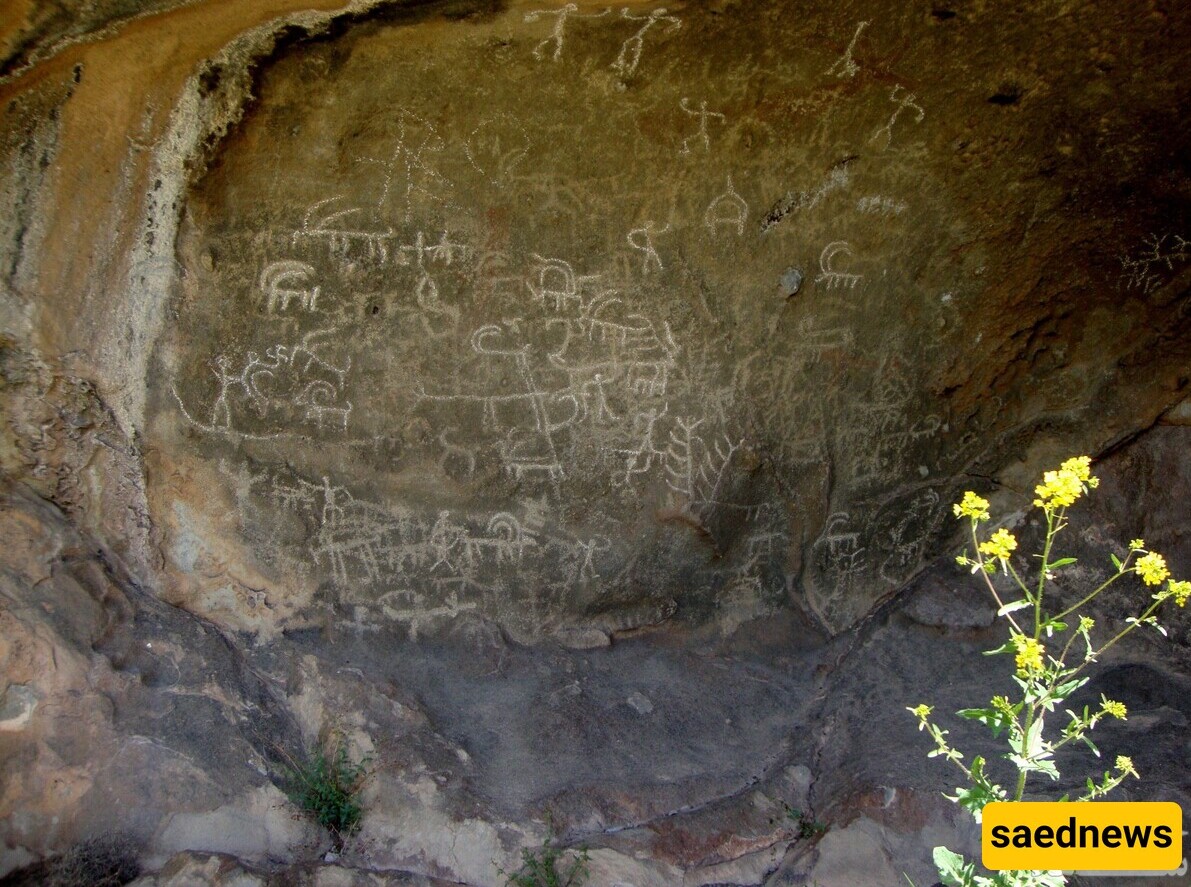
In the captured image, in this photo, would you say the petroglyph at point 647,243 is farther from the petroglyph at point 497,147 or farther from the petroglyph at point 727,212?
the petroglyph at point 497,147

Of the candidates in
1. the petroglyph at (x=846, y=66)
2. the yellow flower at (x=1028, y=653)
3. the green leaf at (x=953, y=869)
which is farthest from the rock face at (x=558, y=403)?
the yellow flower at (x=1028, y=653)

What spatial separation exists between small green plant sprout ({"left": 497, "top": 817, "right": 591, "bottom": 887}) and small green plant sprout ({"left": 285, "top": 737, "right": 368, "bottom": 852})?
1.75ft

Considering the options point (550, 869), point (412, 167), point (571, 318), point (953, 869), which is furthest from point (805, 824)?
point (412, 167)

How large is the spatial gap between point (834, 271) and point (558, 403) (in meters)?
1.26

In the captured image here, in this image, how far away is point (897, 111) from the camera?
3.53m

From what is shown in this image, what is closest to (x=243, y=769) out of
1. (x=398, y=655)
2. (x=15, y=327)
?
(x=398, y=655)

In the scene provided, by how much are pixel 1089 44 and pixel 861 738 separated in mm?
2619

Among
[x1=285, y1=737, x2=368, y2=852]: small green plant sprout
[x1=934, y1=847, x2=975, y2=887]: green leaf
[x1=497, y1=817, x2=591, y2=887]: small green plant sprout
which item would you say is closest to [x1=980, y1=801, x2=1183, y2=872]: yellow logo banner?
[x1=934, y1=847, x2=975, y2=887]: green leaf

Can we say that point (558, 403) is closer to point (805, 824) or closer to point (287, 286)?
point (287, 286)

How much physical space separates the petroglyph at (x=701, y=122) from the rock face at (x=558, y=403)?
2 cm

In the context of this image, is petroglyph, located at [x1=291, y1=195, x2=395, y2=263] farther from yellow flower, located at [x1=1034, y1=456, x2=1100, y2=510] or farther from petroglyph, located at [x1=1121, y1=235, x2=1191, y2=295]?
petroglyph, located at [x1=1121, y1=235, x2=1191, y2=295]

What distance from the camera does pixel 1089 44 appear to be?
126 inches

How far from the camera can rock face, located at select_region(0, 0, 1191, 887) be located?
3.04m

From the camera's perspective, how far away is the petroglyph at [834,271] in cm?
380
